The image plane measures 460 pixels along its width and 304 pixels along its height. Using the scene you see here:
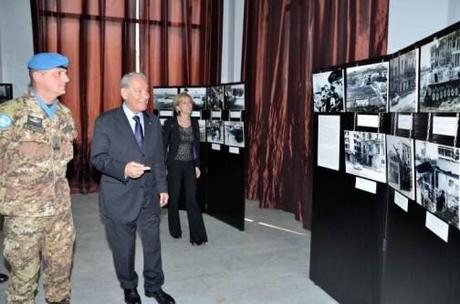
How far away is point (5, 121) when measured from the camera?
214 cm

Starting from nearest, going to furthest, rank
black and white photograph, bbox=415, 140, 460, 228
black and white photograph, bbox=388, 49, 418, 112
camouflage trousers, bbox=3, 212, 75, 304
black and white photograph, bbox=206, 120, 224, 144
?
black and white photograph, bbox=415, 140, 460, 228, black and white photograph, bbox=388, 49, 418, 112, camouflage trousers, bbox=3, 212, 75, 304, black and white photograph, bbox=206, 120, 224, 144

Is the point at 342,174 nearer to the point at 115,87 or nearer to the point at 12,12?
the point at 115,87

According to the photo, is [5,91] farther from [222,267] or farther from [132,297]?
[222,267]

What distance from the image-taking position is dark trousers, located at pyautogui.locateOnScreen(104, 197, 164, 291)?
8.91 ft

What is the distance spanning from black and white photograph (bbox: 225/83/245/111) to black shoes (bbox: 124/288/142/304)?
2.35 m

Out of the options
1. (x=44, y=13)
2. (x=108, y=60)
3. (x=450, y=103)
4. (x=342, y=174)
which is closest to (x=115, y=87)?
(x=108, y=60)

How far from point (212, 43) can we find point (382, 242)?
17.3 ft

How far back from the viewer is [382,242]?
94.4 inches
